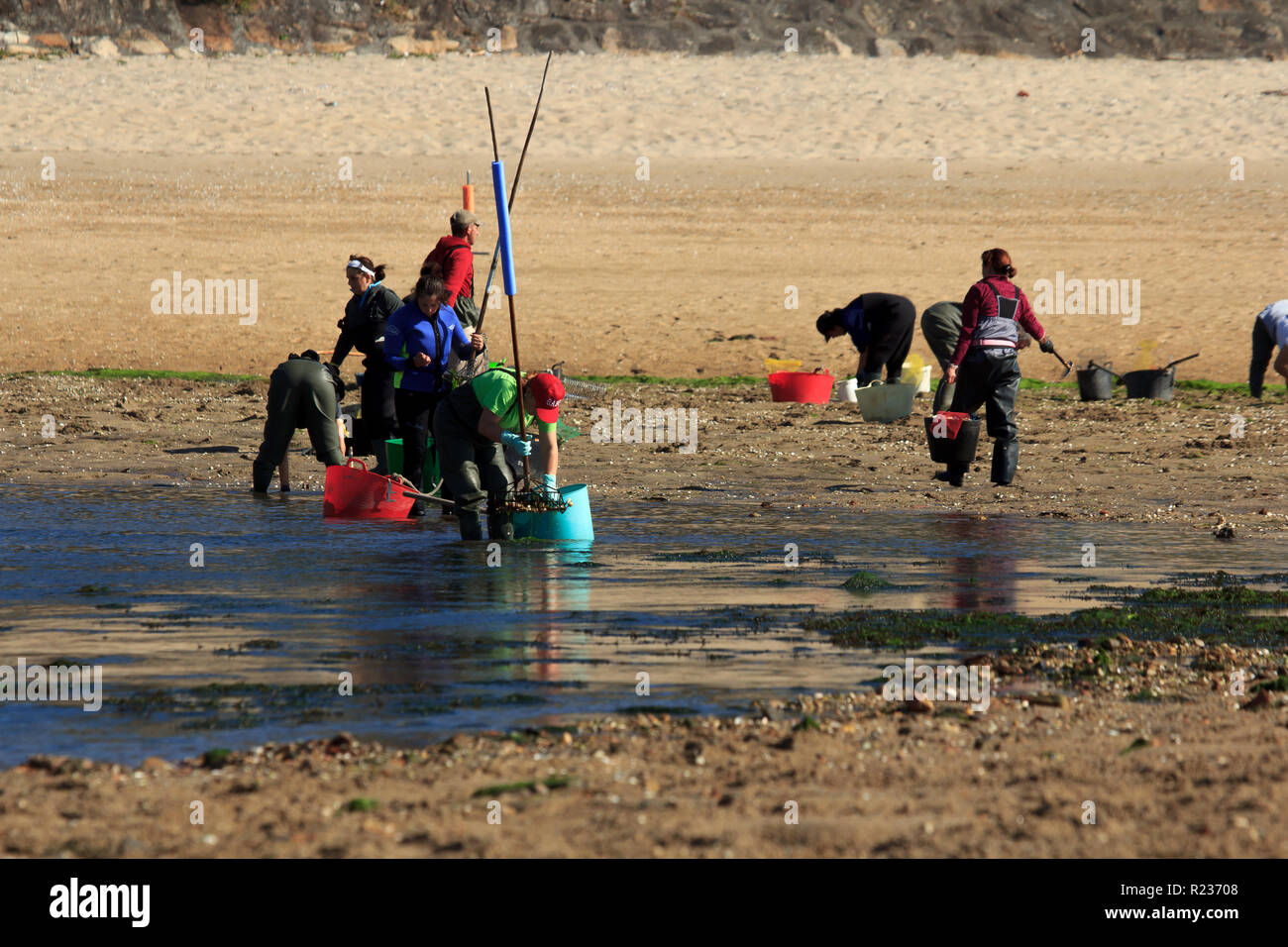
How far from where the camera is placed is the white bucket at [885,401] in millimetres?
14867

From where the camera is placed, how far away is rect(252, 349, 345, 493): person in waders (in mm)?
11625

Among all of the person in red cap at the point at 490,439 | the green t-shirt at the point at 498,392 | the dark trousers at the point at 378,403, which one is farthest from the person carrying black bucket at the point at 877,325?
the green t-shirt at the point at 498,392

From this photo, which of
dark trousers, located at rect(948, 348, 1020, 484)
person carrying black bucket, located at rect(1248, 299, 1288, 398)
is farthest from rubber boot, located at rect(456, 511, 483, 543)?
person carrying black bucket, located at rect(1248, 299, 1288, 398)

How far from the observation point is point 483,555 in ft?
31.8

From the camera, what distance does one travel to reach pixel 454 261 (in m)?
10.8

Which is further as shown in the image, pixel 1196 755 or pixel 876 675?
pixel 876 675

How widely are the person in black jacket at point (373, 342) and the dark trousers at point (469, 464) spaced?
122 cm

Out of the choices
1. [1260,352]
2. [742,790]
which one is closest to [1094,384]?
[1260,352]

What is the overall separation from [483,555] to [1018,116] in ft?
97.9

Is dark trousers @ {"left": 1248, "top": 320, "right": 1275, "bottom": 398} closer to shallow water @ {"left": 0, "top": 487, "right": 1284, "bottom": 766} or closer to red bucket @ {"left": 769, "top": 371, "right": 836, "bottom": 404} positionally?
shallow water @ {"left": 0, "top": 487, "right": 1284, "bottom": 766}

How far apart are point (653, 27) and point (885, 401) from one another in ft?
105

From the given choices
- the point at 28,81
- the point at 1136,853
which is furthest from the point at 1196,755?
the point at 28,81

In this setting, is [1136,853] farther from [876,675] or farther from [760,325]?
[760,325]
